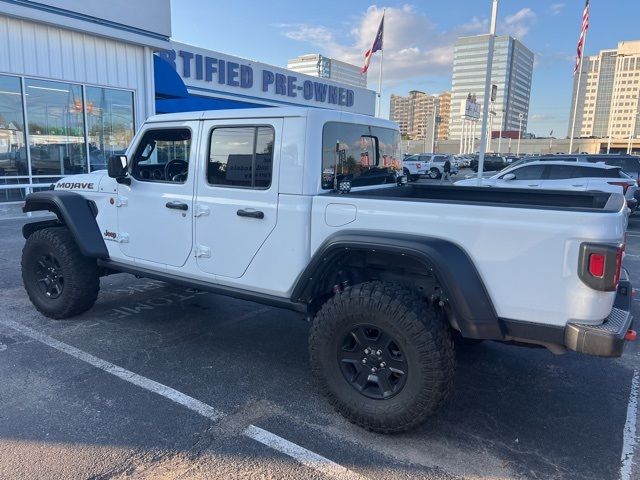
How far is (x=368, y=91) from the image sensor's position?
1136 inches

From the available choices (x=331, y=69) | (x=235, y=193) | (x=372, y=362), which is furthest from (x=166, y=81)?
(x=331, y=69)

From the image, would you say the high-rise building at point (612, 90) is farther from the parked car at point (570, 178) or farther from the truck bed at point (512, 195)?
the truck bed at point (512, 195)

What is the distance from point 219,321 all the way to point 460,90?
23079mm

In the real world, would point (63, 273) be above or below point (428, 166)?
below

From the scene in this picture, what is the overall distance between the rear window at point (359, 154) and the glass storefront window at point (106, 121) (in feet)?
37.8

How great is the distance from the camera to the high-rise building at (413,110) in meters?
109

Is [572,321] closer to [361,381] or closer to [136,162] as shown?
[361,381]

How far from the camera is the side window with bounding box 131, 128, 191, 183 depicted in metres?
3.98

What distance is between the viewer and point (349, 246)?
117 inches

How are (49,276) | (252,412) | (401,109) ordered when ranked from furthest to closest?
(401,109) < (49,276) < (252,412)

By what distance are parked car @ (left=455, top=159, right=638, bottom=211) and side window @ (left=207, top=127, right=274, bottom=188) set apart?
8861mm

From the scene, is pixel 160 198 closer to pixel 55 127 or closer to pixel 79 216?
pixel 79 216

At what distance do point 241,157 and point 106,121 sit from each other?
39.3 ft

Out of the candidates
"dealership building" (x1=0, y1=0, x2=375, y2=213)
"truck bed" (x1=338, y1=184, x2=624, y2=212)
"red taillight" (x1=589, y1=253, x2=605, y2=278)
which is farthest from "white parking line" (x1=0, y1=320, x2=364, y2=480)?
"dealership building" (x1=0, y1=0, x2=375, y2=213)
